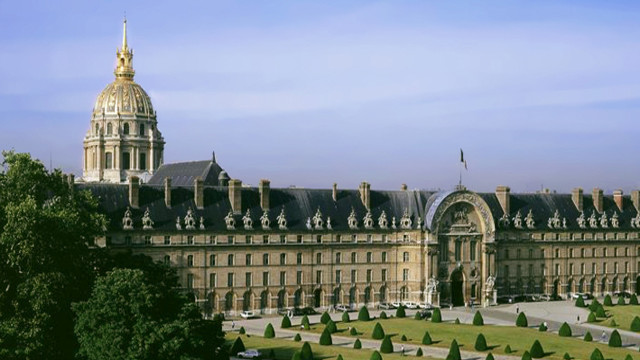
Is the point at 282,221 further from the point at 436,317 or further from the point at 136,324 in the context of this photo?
the point at 136,324

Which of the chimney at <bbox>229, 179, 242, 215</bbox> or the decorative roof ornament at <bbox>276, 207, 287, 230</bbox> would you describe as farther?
the decorative roof ornament at <bbox>276, 207, 287, 230</bbox>

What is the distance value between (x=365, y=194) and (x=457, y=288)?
16811mm

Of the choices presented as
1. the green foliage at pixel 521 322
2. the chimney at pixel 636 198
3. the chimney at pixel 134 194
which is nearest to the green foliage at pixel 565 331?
the green foliage at pixel 521 322

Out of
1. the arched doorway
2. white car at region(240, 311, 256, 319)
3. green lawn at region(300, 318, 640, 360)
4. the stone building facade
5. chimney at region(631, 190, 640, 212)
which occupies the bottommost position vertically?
green lawn at region(300, 318, 640, 360)

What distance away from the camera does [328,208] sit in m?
122

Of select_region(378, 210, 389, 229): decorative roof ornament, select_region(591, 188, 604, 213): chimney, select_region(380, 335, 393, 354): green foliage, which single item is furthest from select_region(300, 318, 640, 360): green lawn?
select_region(591, 188, 604, 213): chimney

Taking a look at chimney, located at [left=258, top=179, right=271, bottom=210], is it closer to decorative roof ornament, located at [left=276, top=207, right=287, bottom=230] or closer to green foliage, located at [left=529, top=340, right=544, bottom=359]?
decorative roof ornament, located at [left=276, top=207, right=287, bottom=230]

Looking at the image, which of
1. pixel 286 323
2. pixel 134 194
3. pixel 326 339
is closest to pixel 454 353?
pixel 326 339

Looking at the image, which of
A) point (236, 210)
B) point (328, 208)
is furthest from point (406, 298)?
point (236, 210)

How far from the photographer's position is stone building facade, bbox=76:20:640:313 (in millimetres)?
110188

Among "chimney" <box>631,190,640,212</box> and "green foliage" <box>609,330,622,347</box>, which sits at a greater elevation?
"chimney" <box>631,190,640,212</box>

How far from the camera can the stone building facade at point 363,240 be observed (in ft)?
362

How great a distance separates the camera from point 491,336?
314ft

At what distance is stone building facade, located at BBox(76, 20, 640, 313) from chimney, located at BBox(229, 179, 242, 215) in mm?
115
